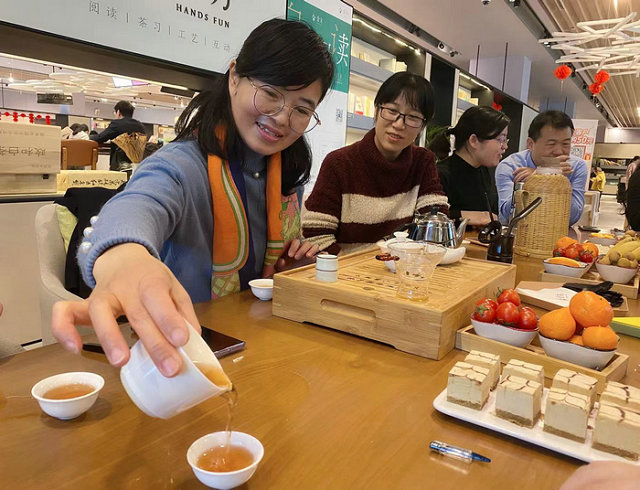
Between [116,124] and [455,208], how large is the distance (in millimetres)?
3975

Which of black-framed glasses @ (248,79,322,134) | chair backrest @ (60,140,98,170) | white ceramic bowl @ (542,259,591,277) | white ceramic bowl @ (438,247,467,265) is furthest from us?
chair backrest @ (60,140,98,170)

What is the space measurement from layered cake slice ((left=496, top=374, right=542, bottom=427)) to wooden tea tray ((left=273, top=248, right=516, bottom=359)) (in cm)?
24

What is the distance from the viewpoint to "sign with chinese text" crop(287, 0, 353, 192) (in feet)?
13.2

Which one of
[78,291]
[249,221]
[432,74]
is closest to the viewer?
[249,221]

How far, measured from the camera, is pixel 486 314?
1036mm

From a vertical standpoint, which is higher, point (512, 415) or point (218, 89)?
point (218, 89)

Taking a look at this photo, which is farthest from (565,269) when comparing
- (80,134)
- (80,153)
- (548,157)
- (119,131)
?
(80,134)

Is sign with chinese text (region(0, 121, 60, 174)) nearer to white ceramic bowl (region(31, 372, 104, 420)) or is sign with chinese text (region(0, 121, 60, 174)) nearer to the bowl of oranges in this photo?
white ceramic bowl (region(31, 372, 104, 420))

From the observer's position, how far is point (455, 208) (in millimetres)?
3252

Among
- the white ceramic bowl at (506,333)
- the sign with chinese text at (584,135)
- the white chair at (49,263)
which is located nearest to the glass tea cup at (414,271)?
the white ceramic bowl at (506,333)

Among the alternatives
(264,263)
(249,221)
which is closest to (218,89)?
(249,221)

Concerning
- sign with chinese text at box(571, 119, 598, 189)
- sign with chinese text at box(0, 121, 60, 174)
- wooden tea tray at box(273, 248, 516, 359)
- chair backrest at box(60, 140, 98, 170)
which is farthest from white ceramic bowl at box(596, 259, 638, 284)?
sign with chinese text at box(571, 119, 598, 189)

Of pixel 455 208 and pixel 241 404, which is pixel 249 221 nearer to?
pixel 241 404

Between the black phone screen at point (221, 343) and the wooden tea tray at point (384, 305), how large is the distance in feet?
0.71
